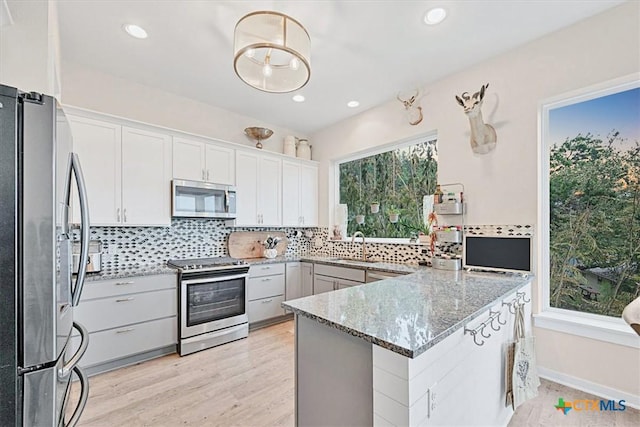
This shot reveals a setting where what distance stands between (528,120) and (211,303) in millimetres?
3631

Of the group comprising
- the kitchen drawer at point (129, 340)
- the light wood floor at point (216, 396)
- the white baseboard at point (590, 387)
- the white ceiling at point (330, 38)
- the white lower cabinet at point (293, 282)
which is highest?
the white ceiling at point (330, 38)

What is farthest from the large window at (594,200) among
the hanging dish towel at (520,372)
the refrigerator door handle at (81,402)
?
the refrigerator door handle at (81,402)

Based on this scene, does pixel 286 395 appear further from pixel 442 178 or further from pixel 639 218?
pixel 639 218

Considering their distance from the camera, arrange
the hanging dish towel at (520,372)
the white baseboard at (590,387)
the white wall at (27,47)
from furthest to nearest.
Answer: the white baseboard at (590,387)
the hanging dish towel at (520,372)
the white wall at (27,47)

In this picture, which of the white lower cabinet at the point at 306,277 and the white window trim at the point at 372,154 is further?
the white lower cabinet at the point at 306,277

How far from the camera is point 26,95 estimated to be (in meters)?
0.87

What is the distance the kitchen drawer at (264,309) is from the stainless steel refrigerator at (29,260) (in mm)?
2711

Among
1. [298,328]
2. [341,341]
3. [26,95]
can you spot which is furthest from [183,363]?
[26,95]

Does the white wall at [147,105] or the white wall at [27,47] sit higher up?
the white wall at [147,105]

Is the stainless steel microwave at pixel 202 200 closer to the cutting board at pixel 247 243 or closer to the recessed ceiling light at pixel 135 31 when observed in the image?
the cutting board at pixel 247 243

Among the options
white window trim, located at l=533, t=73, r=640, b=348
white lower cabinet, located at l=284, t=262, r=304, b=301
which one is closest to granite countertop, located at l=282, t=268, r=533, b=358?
white window trim, located at l=533, t=73, r=640, b=348

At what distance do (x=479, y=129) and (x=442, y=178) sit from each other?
616 mm

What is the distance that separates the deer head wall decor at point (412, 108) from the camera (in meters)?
3.33

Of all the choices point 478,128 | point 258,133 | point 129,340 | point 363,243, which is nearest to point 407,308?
point 478,128
